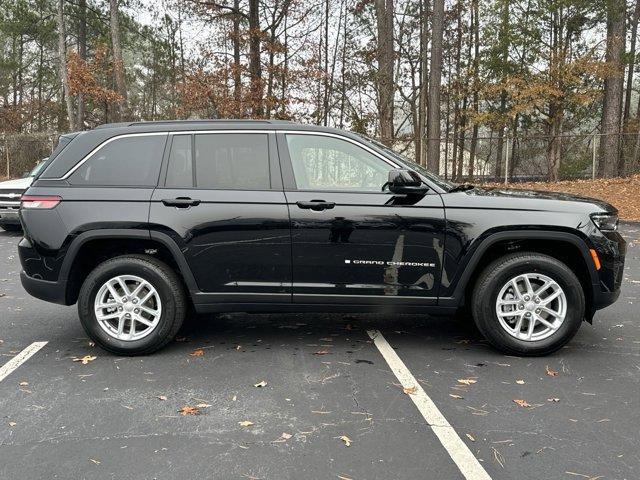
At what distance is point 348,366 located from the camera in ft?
13.8

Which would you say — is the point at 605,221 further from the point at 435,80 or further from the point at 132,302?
the point at 435,80

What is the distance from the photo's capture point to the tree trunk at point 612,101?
1972 cm

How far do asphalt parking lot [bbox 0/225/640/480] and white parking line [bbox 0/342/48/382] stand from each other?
0.06 metres

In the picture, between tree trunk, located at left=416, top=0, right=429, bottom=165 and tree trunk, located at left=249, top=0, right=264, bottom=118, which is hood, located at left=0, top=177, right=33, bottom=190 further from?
tree trunk, located at left=416, top=0, right=429, bottom=165

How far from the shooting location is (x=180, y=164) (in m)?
4.48

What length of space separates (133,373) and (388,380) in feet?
6.38

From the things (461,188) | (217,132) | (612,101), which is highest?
(612,101)

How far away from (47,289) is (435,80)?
1714 centimetres

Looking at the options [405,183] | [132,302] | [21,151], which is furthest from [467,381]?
[21,151]

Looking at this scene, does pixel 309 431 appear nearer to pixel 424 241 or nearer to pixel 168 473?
pixel 168 473

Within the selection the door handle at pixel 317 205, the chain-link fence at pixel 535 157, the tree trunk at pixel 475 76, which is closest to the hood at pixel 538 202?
the door handle at pixel 317 205

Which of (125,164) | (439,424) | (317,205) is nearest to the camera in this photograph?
(439,424)

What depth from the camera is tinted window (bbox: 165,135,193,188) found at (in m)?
4.45

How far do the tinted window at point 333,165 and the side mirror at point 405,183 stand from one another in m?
0.16
